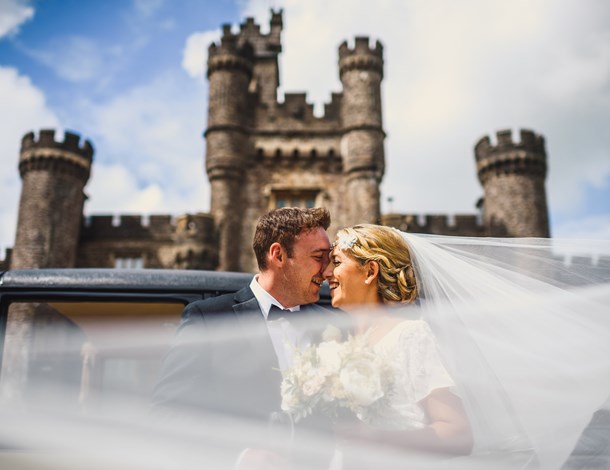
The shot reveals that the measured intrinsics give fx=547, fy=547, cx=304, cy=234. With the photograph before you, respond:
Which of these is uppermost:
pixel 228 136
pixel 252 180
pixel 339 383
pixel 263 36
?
pixel 263 36

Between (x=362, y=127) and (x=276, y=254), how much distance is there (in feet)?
56.8

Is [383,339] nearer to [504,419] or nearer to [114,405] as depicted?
[504,419]

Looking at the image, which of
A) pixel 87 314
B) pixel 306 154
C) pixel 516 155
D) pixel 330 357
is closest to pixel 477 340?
pixel 330 357

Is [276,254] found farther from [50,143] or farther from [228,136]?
[50,143]

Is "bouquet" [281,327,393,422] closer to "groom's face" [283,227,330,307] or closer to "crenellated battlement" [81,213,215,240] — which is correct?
"groom's face" [283,227,330,307]

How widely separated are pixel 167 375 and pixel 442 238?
1.75 meters

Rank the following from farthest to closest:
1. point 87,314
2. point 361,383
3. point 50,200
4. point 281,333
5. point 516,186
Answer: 1. point 516,186
2. point 50,200
3. point 87,314
4. point 281,333
5. point 361,383

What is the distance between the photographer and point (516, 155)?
858 inches

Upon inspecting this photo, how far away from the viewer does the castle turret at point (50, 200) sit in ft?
65.7

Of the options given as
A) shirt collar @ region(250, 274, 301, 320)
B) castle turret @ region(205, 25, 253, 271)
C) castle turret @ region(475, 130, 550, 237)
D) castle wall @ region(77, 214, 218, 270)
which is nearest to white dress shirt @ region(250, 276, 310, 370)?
shirt collar @ region(250, 274, 301, 320)

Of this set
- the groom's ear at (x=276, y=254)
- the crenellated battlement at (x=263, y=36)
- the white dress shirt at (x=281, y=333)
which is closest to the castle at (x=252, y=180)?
the crenellated battlement at (x=263, y=36)

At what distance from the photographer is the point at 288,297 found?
275 centimetres

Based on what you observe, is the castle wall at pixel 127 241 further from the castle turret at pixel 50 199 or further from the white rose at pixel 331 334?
A: the white rose at pixel 331 334

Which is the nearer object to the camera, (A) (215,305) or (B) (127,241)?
(A) (215,305)
